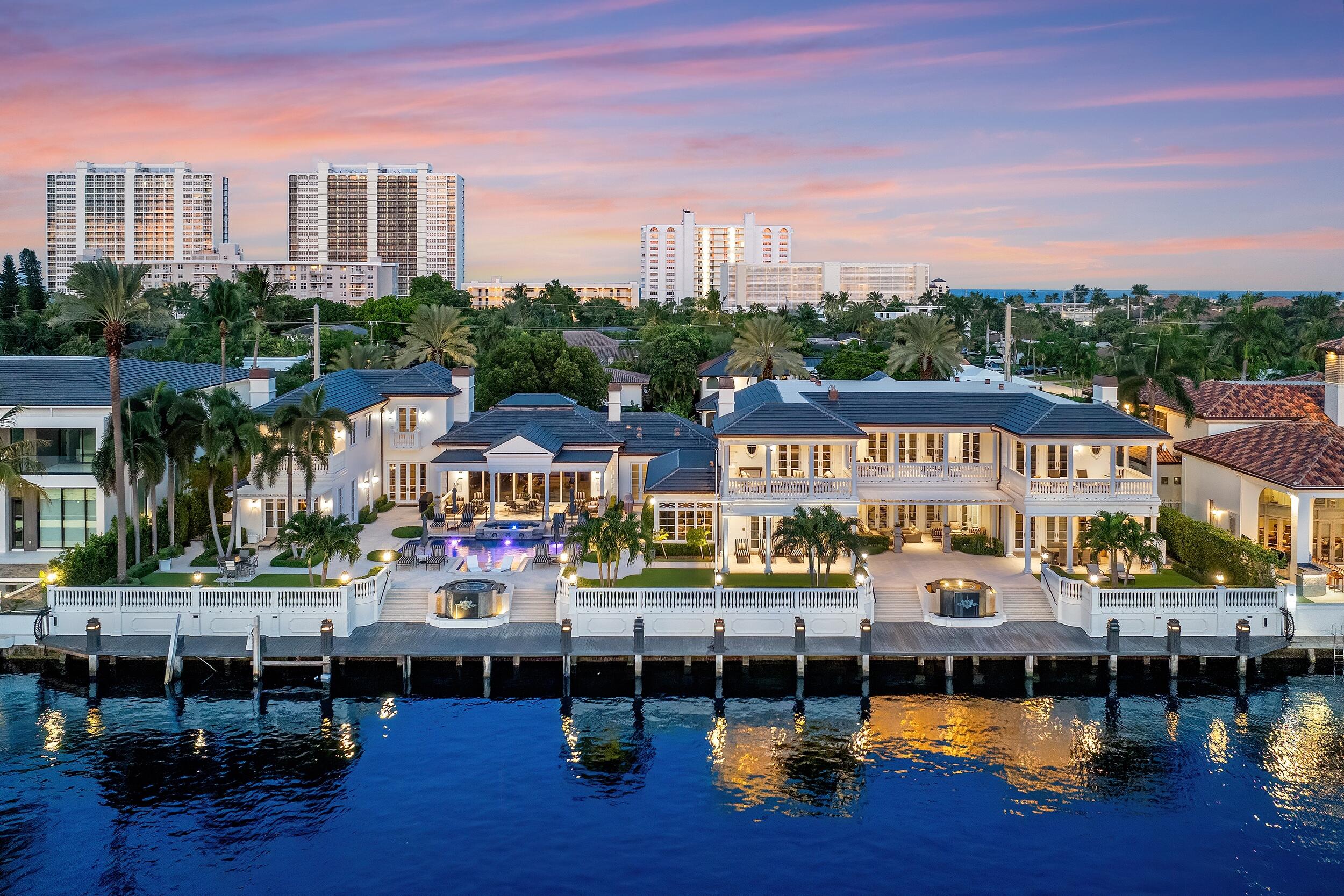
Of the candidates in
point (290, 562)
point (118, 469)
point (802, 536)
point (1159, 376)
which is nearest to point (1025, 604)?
point (802, 536)

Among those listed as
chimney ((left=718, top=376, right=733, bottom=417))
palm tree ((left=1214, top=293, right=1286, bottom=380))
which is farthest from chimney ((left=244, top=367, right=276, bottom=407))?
palm tree ((left=1214, top=293, right=1286, bottom=380))

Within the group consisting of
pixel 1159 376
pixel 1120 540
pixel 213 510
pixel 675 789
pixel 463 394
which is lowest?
pixel 675 789

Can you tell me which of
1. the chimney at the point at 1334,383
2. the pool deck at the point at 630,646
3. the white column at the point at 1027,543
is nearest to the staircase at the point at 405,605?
the pool deck at the point at 630,646

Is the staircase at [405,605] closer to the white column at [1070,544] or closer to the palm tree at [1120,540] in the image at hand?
the palm tree at [1120,540]

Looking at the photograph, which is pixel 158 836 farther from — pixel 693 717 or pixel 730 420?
pixel 730 420

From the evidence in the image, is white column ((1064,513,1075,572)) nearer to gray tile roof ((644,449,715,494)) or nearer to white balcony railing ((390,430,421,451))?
gray tile roof ((644,449,715,494))

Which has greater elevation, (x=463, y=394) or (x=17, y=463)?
(x=463, y=394)

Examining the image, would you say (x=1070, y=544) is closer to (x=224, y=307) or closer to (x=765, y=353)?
(x=765, y=353)
